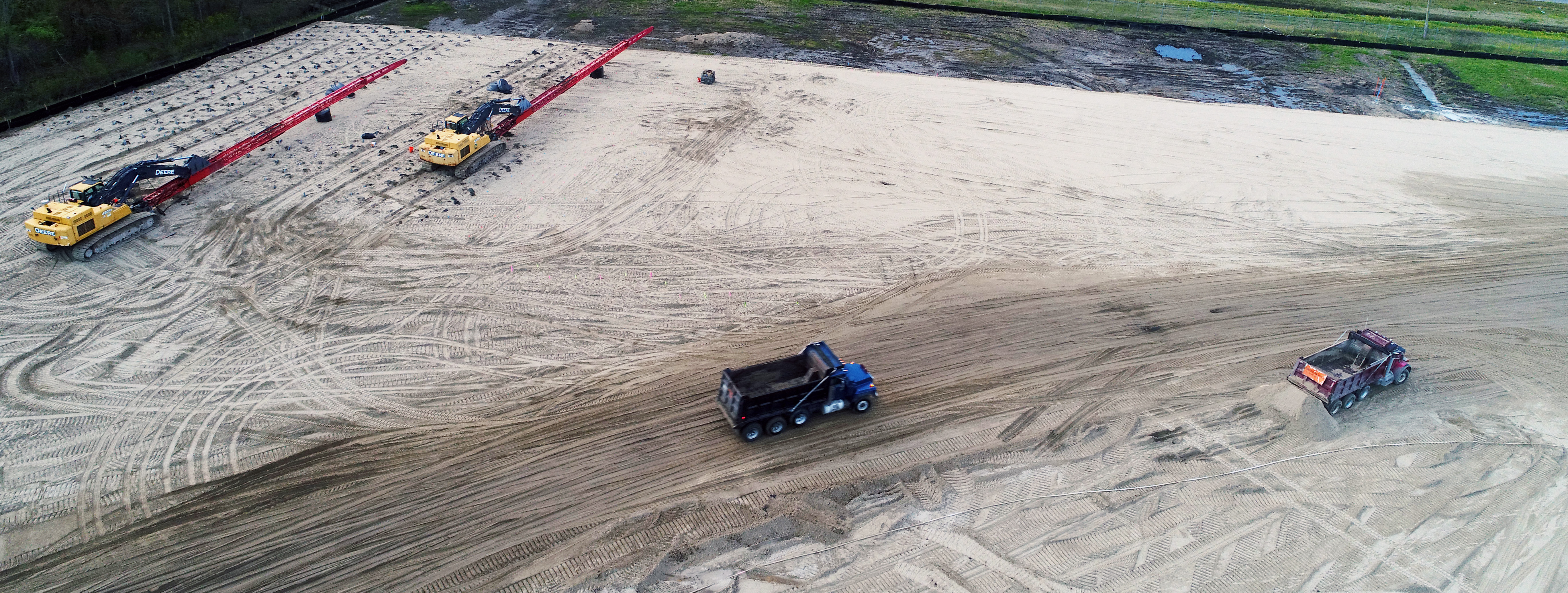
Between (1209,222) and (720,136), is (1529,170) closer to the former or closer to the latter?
(1209,222)

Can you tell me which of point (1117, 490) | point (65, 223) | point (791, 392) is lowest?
point (1117, 490)

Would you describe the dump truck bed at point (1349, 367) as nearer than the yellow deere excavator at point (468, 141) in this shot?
Yes

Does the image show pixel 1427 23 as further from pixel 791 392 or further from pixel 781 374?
pixel 791 392

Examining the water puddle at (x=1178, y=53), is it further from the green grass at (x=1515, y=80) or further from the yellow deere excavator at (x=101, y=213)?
the yellow deere excavator at (x=101, y=213)

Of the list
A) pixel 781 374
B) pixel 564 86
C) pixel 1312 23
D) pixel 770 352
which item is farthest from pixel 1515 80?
pixel 564 86

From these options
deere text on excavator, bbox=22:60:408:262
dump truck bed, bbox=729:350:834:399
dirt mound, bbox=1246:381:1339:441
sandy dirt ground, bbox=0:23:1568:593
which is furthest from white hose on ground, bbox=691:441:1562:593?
deere text on excavator, bbox=22:60:408:262

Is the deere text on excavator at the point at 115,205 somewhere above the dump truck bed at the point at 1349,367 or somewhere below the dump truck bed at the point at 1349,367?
above

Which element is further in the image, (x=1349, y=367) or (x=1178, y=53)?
(x=1178, y=53)

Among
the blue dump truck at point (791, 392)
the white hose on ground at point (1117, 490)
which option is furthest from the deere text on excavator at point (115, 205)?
the white hose on ground at point (1117, 490)
